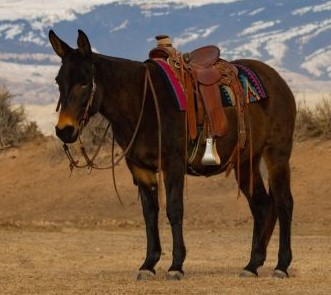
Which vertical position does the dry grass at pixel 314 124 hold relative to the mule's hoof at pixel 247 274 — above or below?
below

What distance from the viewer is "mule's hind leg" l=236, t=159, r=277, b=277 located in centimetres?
1293

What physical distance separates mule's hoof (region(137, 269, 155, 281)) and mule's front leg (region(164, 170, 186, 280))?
0.91ft

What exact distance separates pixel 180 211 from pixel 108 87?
4.66ft

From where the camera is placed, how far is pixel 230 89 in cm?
1243

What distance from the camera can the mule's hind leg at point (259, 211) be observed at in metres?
12.9

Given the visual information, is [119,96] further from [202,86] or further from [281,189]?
[281,189]

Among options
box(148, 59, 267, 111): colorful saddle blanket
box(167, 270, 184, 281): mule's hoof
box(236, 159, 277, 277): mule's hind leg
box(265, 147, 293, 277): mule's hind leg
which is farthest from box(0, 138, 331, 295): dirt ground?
box(148, 59, 267, 111): colorful saddle blanket

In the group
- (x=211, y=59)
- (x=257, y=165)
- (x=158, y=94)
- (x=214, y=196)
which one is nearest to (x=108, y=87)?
(x=158, y=94)

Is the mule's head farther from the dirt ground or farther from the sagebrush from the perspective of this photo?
the sagebrush

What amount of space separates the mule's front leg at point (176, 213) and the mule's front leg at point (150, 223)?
0.94 ft

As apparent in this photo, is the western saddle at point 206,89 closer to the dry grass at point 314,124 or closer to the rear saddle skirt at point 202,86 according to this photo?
the rear saddle skirt at point 202,86

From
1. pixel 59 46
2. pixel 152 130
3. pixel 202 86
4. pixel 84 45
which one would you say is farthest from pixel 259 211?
pixel 59 46

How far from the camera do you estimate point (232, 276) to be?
12.7m

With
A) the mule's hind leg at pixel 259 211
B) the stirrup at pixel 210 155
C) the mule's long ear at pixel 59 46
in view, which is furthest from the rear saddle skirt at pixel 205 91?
the mule's long ear at pixel 59 46
